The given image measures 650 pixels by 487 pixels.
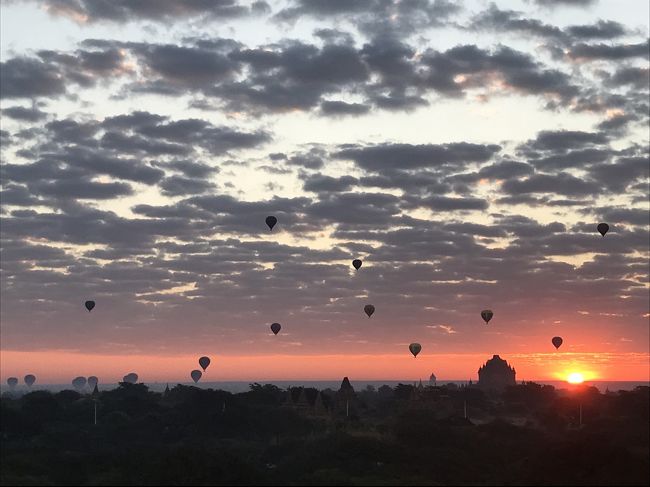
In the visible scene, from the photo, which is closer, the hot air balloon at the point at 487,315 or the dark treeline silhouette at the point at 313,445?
the dark treeline silhouette at the point at 313,445

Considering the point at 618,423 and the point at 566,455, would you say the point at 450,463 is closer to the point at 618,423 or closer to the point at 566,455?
the point at 566,455

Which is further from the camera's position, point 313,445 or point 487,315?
point 487,315

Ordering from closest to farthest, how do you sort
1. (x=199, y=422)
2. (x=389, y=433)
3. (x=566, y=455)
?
(x=566, y=455) → (x=389, y=433) → (x=199, y=422)

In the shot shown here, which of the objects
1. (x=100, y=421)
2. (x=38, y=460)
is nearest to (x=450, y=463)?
(x=38, y=460)

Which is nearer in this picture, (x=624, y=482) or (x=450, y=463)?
(x=624, y=482)

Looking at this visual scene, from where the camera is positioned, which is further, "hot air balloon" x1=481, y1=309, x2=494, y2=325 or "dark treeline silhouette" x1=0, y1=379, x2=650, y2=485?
"hot air balloon" x1=481, y1=309, x2=494, y2=325

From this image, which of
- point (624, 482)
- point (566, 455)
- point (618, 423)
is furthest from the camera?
point (618, 423)
